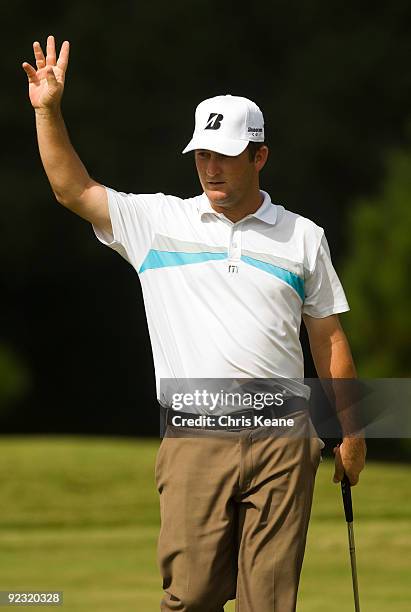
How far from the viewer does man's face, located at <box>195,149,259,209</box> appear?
3.98 meters

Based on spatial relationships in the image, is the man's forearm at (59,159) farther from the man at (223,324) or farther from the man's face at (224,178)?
the man's face at (224,178)

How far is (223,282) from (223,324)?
0.12 metres

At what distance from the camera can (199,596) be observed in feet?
12.8

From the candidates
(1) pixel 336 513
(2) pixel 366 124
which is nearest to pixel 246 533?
(1) pixel 336 513

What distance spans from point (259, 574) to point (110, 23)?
1826 centimetres

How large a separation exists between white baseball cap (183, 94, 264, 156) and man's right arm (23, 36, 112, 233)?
0.98 ft

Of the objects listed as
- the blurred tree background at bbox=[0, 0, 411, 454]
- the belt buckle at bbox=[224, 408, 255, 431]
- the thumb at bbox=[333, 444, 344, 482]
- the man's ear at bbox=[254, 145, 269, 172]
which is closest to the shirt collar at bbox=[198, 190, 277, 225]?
the man's ear at bbox=[254, 145, 269, 172]

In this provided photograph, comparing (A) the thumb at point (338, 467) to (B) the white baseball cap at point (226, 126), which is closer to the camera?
Result: (B) the white baseball cap at point (226, 126)

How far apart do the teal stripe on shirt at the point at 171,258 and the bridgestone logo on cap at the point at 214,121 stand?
0.36 metres

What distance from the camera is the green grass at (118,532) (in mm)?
6195

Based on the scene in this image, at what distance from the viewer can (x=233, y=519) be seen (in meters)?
3.95

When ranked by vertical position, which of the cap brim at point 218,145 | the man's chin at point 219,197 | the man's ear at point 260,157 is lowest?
the man's chin at point 219,197

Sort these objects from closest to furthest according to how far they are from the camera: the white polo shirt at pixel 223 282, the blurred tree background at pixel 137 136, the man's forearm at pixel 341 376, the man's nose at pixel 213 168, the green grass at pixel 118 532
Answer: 1. the white polo shirt at pixel 223 282
2. the man's nose at pixel 213 168
3. the man's forearm at pixel 341 376
4. the green grass at pixel 118 532
5. the blurred tree background at pixel 137 136

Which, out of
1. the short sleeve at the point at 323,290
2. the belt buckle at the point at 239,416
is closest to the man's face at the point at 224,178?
the short sleeve at the point at 323,290
